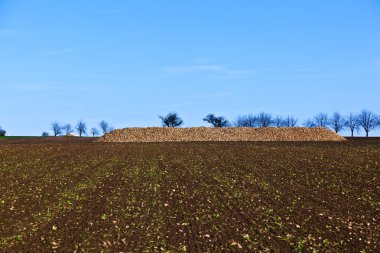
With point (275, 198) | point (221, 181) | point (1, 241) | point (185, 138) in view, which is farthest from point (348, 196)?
point (185, 138)

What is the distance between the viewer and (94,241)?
43.8 feet

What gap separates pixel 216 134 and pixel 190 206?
46.9 metres

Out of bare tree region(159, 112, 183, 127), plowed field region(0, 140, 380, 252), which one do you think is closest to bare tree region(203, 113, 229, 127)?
bare tree region(159, 112, 183, 127)

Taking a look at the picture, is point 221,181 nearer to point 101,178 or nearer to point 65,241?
point 101,178

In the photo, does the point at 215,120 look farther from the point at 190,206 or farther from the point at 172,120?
the point at 190,206

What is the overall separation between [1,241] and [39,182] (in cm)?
908

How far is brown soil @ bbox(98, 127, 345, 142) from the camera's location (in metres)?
61.9

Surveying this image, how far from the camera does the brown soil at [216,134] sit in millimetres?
61875

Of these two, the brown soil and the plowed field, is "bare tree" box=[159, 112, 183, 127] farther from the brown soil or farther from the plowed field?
the plowed field

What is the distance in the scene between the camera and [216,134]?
6412 cm

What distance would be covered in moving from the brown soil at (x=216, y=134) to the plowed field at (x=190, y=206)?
105ft

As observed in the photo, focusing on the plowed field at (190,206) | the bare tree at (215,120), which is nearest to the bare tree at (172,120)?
the bare tree at (215,120)

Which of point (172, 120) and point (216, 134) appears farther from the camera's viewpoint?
point (172, 120)

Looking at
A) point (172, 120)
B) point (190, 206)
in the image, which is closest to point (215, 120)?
point (172, 120)
